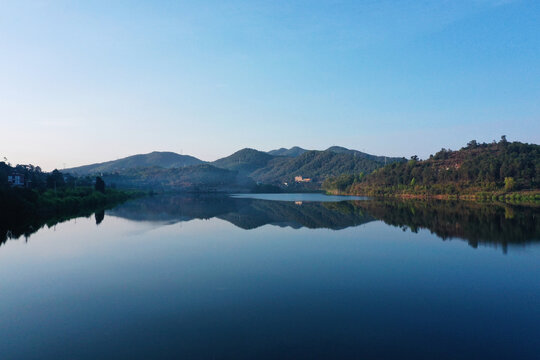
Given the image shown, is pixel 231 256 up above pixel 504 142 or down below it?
below

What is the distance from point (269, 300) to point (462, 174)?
85.9 m

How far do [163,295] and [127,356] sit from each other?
3.88 meters

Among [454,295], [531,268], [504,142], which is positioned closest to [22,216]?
[454,295]

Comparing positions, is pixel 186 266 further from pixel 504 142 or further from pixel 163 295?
pixel 504 142

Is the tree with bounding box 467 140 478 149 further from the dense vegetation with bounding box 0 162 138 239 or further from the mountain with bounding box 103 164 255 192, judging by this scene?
the dense vegetation with bounding box 0 162 138 239

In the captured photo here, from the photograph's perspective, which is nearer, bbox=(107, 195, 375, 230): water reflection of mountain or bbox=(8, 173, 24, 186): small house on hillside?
bbox=(107, 195, 375, 230): water reflection of mountain

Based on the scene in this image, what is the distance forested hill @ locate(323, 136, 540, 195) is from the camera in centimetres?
7162

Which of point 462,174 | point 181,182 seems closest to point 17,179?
point 462,174

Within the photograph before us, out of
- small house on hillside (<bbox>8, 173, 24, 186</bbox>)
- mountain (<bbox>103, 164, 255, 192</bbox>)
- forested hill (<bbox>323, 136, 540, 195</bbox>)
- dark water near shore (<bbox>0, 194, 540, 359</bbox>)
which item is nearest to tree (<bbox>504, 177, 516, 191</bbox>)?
forested hill (<bbox>323, 136, 540, 195</bbox>)

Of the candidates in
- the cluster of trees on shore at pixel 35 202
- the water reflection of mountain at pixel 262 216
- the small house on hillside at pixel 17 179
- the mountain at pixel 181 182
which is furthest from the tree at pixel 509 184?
the mountain at pixel 181 182

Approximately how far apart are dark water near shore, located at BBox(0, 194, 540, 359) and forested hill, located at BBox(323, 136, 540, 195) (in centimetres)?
6106

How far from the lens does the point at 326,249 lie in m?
19.1

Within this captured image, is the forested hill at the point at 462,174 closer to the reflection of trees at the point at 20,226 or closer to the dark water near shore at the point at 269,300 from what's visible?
the dark water near shore at the point at 269,300

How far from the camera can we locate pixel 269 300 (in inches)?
402
